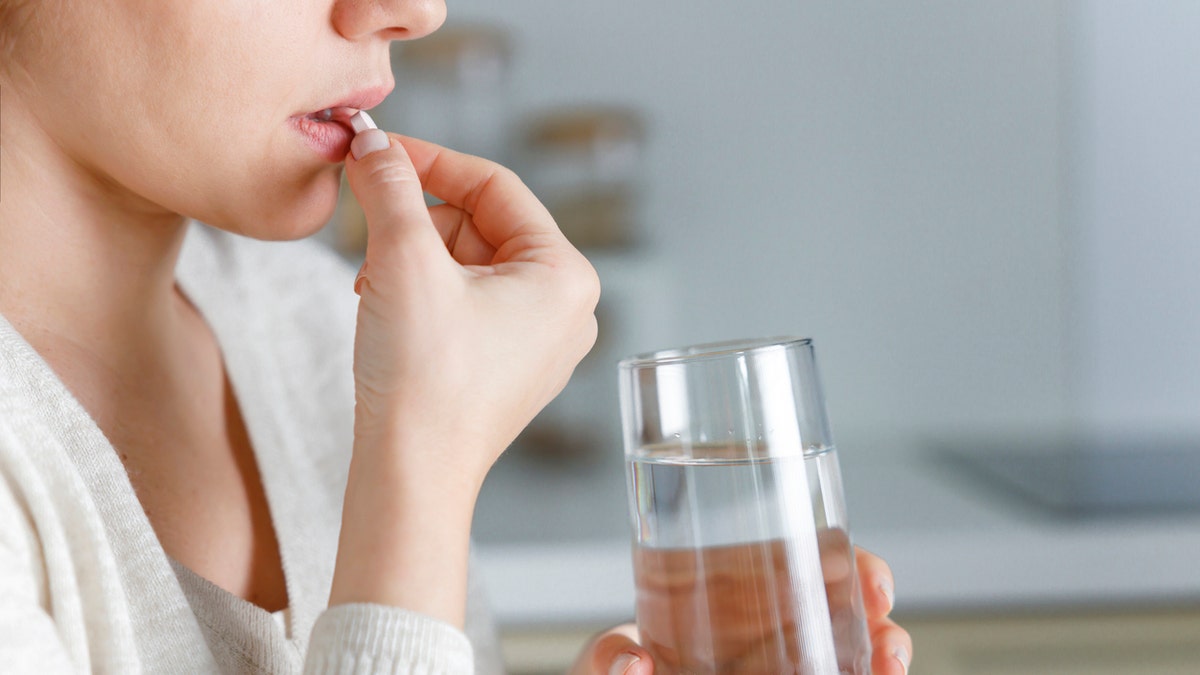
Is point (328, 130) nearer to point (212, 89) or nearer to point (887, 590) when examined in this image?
point (212, 89)

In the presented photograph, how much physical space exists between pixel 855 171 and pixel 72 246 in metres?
1.13

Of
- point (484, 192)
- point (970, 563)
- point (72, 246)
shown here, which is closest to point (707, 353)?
point (484, 192)

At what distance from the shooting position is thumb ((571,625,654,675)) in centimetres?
53

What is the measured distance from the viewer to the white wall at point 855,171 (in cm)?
145

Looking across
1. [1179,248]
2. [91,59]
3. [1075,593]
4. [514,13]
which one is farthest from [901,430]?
[91,59]

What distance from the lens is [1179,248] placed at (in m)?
1.53

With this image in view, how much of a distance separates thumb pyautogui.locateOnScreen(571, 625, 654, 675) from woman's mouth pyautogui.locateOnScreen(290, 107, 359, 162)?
0.33 metres

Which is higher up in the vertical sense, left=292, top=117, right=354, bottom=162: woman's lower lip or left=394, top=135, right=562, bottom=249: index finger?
left=292, top=117, right=354, bottom=162: woman's lower lip

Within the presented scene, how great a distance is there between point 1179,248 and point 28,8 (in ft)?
5.14

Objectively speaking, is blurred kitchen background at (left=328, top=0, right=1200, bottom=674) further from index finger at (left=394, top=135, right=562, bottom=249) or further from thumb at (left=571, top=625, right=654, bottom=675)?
index finger at (left=394, top=135, right=562, bottom=249)

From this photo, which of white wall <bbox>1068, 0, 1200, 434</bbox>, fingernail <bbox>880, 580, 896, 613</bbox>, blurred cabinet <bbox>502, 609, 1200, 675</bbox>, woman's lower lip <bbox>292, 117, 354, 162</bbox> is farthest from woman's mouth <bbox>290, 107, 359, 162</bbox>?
white wall <bbox>1068, 0, 1200, 434</bbox>

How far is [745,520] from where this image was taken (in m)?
0.48

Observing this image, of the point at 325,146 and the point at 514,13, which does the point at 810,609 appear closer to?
the point at 325,146

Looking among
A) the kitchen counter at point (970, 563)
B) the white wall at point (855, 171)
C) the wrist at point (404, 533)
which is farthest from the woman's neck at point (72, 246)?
the white wall at point (855, 171)
